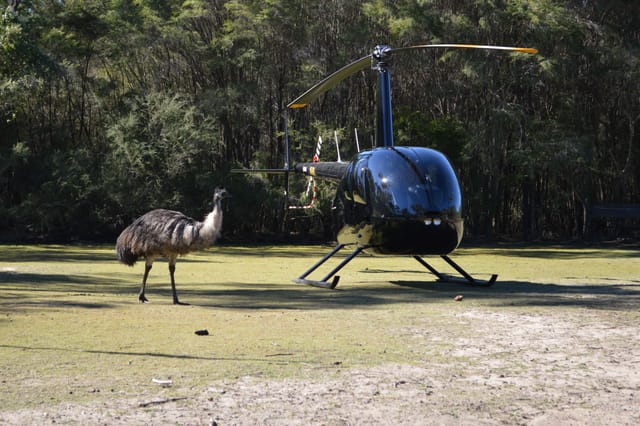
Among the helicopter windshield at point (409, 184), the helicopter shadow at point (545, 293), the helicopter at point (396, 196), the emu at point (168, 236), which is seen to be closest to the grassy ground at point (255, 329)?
the helicopter shadow at point (545, 293)

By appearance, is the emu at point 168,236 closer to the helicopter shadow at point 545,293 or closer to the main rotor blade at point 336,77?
the main rotor blade at point 336,77

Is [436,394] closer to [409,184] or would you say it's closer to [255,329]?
[255,329]

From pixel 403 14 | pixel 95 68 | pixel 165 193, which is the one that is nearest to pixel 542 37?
pixel 403 14

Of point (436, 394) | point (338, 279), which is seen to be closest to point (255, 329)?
point (436, 394)

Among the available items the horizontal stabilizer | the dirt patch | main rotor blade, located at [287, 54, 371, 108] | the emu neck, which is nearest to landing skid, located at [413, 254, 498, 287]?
the horizontal stabilizer

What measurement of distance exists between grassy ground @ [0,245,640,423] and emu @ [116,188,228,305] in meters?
0.56

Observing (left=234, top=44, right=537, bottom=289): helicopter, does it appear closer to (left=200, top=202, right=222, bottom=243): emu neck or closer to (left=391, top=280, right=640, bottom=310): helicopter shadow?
(left=391, top=280, right=640, bottom=310): helicopter shadow

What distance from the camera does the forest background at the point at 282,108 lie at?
2355 centimetres

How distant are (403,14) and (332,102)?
3813 millimetres

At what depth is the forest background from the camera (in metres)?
23.5

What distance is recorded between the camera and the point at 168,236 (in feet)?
29.9

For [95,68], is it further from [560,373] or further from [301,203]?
[560,373]

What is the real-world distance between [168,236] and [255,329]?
2233 mm

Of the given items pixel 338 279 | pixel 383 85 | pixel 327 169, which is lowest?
pixel 338 279
